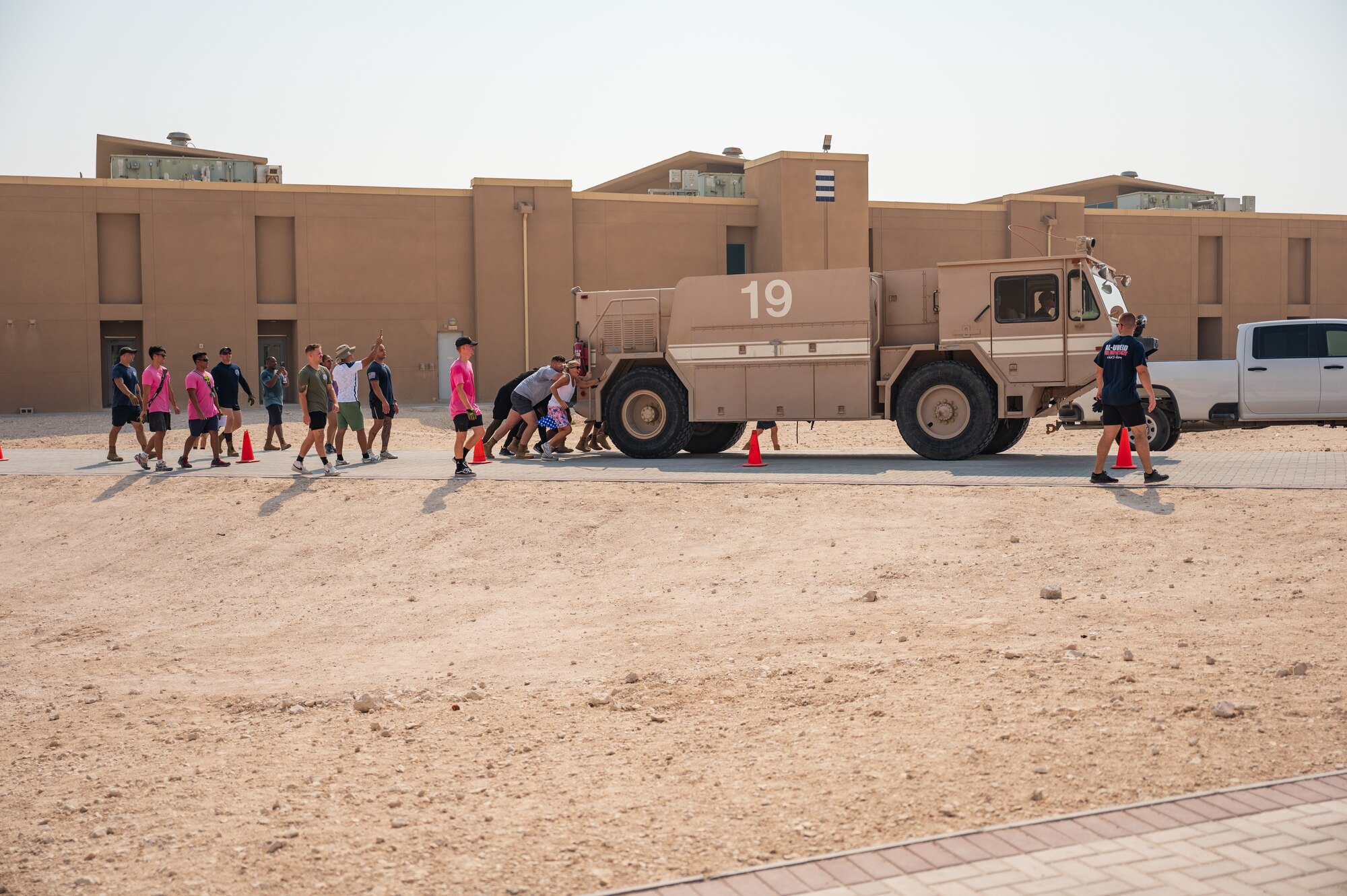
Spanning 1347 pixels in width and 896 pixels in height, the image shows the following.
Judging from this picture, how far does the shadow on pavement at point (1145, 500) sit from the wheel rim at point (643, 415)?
26.0ft

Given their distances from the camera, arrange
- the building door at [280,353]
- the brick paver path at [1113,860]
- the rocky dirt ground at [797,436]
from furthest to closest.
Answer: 1. the building door at [280,353]
2. the rocky dirt ground at [797,436]
3. the brick paver path at [1113,860]

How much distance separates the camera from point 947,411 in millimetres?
17125

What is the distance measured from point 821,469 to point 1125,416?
4471mm

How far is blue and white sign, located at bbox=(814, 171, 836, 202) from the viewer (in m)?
40.0

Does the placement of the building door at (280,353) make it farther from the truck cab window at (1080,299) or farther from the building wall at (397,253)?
the truck cab window at (1080,299)

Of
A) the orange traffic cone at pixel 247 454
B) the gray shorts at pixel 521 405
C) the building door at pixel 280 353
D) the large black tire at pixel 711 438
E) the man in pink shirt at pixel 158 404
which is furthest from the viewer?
the building door at pixel 280 353

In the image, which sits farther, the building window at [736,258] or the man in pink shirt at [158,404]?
the building window at [736,258]

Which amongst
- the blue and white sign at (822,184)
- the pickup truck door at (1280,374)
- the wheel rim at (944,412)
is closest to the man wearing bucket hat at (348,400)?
the wheel rim at (944,412)

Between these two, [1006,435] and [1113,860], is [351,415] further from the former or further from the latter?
[1113,860]

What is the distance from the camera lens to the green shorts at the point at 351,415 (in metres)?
18.6

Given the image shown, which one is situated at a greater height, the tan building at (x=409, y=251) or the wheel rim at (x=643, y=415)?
the tan building at (x=409, y=251)

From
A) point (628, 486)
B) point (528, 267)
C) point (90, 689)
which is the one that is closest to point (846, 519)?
point (628, 486)

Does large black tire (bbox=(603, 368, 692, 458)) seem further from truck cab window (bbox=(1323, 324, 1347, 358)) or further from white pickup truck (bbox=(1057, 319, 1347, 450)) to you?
truck cab window (bbox=(1323, 324, 1347, 358))

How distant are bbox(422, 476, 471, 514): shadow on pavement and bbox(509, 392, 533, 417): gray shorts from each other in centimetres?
274
